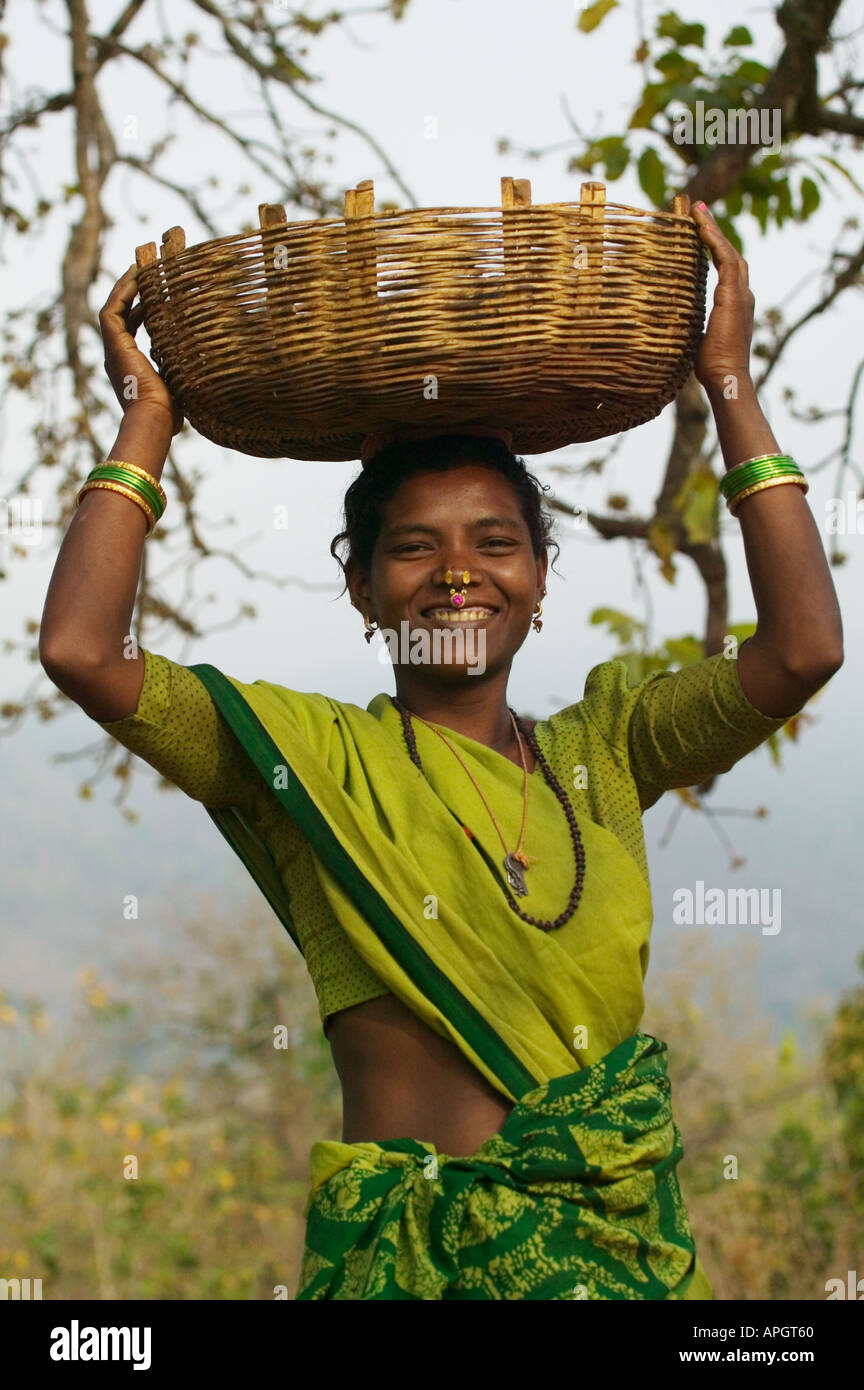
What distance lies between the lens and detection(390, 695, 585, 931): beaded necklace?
289 centimetres

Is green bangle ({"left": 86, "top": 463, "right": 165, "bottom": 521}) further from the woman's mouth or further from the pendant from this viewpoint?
the pendant

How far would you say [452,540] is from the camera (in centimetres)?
302

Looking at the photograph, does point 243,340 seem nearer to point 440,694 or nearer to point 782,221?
point 440,694

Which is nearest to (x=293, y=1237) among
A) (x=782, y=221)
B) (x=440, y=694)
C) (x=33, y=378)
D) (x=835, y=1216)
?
(x=835, y=1216)

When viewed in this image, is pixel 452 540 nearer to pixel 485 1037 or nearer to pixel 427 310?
pixel 427 310

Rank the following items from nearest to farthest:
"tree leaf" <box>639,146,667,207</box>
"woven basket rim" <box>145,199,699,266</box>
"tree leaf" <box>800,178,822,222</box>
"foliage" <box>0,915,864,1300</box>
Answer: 1. "woven basket rim" <box>145,199,699,266</box>
2. "tree leaf" <box>639,146,667,207</box>
3. "tree leaf" <box>800,178,822,222</box>
4. "foliage" <box>0,915,864,1300</box>

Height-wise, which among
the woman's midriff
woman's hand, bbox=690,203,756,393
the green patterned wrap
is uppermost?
woman's hand, bbox=690,203,756,393

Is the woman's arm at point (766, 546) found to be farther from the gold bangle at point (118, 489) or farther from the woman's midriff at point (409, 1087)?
the gold bangle at point (118, 489)

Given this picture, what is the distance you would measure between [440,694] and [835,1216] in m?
6.01

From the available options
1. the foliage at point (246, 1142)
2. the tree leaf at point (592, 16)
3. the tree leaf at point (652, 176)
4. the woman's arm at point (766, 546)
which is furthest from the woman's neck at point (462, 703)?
the foliage at point (246, 1142)

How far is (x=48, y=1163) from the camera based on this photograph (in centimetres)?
868

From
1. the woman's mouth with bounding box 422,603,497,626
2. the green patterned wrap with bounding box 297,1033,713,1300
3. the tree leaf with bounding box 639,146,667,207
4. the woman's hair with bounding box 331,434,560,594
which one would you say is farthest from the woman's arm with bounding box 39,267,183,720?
the tree leaf with bounding box 639,146,667,207

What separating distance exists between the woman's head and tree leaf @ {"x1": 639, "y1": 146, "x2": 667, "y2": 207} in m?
2.14
